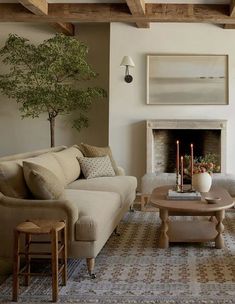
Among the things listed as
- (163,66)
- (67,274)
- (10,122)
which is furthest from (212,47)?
(67,274)

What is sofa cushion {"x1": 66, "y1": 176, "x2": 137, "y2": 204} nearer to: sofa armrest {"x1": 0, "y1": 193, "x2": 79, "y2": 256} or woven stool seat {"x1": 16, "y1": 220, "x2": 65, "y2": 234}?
sofa armrest {"x1": 0, "y1": 193, "x2": 79, "y2": 256}

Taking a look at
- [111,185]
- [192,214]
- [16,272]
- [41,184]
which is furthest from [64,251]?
[111,185]

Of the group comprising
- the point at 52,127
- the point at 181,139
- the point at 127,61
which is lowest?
the point at 181,139

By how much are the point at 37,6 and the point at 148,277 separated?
3854 mm

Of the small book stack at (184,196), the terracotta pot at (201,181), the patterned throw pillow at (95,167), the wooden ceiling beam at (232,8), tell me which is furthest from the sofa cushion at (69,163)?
the wooden ceiling beam at (232,8)

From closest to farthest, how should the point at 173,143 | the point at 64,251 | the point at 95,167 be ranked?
the point at 64,251 < the point at 95,167 < the point at 173,143

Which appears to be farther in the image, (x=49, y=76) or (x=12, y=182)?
(x=49, y=76)

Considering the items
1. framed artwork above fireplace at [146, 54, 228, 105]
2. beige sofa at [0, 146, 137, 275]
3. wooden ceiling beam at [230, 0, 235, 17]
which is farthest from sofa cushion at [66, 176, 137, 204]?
wooden ceiling beam at [230, 0, 235, 17]

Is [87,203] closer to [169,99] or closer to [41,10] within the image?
[41,10]

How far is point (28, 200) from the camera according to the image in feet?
10.9

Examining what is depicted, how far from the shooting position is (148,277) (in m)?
3.26

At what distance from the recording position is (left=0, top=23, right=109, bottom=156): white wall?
293 inches

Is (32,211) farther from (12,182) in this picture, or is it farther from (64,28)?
(64,28)

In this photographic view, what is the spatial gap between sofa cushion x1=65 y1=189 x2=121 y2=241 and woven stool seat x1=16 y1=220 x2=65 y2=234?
0.78 ft
